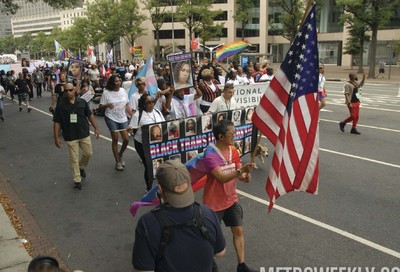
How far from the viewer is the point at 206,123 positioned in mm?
6438

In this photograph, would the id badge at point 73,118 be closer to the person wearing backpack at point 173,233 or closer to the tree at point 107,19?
the person wearing backpack at point 173,233

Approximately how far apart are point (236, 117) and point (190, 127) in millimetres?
1076

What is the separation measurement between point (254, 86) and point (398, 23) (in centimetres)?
4717

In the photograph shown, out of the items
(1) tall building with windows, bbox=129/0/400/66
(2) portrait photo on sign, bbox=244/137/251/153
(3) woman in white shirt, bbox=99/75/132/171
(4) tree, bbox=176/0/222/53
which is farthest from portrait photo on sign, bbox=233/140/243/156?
(4) tree, bbox=176/0/222/53

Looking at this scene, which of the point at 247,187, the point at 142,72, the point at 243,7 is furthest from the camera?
the point at 243,7

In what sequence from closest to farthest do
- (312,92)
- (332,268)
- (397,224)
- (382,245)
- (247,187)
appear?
(312,92), (332,268), (382,245), (397,224), (247,187)

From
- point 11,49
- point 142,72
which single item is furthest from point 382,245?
point 11,49

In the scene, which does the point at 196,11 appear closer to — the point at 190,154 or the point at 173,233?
the point at 190,154

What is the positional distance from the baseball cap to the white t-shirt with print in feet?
19.0

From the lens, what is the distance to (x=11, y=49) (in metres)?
167

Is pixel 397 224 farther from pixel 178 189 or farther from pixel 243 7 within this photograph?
pixel 243 7

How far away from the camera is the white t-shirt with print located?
26.0 feet

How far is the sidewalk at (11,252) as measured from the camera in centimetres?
435

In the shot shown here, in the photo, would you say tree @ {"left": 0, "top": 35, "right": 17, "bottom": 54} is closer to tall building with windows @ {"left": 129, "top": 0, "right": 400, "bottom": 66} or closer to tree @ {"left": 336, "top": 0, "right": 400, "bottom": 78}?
tall building with windows @ {"left": 129, "top": 0, "right": 400, "bottom": 66}
